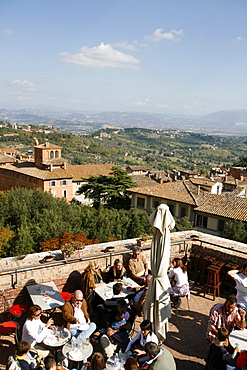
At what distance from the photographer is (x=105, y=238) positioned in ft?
55.4

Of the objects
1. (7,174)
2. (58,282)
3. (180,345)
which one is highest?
(58,282)

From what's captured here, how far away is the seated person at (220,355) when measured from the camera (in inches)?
190

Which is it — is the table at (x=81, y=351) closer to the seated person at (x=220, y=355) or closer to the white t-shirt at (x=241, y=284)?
the seated person at (x=220, y=355)

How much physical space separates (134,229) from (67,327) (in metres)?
13.6

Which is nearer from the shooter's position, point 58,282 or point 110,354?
point 110,354

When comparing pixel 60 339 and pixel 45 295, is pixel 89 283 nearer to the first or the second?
pixel 45 295

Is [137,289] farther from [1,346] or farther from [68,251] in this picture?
[1,346]

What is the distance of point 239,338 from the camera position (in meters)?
5.30

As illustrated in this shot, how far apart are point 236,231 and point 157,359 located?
77.9 feet

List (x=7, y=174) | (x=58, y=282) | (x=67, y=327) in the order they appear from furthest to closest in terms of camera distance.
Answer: (x=7, y=174), (x=58, y=282), (x=67, y=327)

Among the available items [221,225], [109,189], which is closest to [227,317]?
[221,225]

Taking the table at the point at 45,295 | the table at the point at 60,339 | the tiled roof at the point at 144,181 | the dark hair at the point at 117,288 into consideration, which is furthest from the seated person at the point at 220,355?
the tiled roof at the point at 144,181

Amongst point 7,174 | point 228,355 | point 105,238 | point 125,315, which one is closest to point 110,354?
point 125,315

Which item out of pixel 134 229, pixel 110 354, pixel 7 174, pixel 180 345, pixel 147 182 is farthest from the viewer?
pixel 7 174
